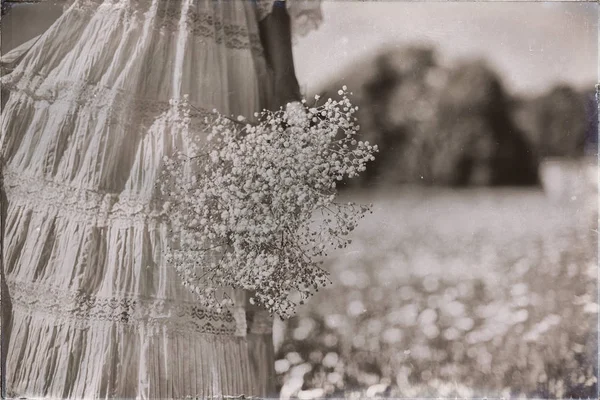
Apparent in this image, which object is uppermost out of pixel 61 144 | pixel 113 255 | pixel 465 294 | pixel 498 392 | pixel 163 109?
pixel 163 109

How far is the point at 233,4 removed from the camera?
1579 mm

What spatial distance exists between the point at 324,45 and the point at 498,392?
43.7 inches

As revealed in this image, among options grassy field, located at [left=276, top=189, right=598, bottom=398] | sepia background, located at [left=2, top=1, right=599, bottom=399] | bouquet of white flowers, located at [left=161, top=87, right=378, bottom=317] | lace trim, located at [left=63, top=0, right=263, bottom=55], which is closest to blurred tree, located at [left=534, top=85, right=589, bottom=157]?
sepia background, located at [left=2, top=1, right=599, bottom=399]

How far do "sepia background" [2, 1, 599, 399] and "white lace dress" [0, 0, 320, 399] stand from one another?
0.14 m

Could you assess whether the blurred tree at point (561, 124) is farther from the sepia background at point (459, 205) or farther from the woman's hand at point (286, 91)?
the woman's hand at point (286, 91)

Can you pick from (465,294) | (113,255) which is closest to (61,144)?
(113,255)

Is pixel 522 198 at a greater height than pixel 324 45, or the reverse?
pixel 324 45

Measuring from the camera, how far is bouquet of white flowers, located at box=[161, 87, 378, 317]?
151 centimetres

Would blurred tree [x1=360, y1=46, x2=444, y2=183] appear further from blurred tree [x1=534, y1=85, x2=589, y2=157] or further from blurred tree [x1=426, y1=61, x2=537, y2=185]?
blurred tree [x1=534, y1=85, x2=589, y2=157]

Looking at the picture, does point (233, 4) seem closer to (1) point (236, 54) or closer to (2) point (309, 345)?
(1) point (236, 54)

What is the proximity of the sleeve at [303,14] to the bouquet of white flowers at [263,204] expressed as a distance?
0.79 feet

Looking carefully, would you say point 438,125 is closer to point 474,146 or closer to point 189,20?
point 474,146

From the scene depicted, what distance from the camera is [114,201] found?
4.99ft

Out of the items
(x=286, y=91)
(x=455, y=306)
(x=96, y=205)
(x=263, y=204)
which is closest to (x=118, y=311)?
(x=96, y=205)
